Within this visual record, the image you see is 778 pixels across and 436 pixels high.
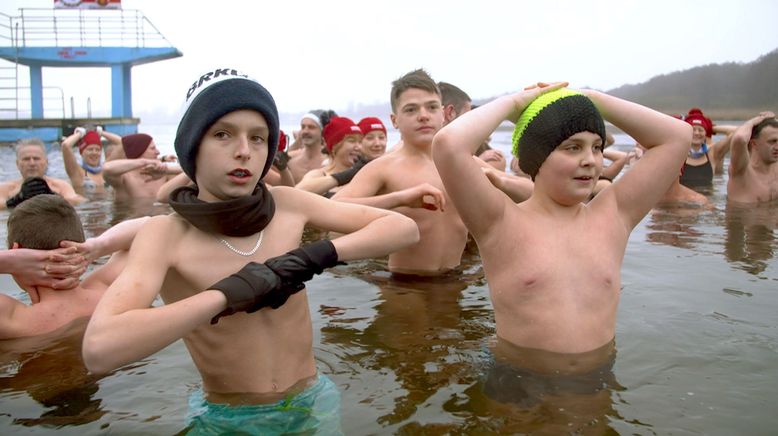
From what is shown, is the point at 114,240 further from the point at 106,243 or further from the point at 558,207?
the point at 558,207

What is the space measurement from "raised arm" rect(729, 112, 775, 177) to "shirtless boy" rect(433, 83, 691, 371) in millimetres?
5641

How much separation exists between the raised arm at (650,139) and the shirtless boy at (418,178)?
2.08 m

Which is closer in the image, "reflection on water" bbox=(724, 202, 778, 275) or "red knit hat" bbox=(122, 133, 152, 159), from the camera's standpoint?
"reflection on water" bbox=(724, 202, 778, 275)

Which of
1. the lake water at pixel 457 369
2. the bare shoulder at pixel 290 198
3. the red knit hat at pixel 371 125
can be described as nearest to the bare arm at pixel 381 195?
the lake water at pixel 457 369

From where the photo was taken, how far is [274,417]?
8.96ft

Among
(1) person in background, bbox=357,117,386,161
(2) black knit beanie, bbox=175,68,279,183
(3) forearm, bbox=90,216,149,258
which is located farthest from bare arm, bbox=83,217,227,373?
(1) person in background, bbox=357,117,386,161

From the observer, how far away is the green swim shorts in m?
2.72

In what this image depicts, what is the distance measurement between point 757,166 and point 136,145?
28.7ft

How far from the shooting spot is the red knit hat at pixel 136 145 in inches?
380

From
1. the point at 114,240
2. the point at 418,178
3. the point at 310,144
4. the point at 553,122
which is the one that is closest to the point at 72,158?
the point at 310,144

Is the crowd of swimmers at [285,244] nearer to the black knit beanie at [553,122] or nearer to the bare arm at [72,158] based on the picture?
the black knit beanie at [553,122]

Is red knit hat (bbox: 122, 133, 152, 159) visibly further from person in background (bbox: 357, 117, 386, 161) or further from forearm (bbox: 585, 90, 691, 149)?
forearm (bbox: 585, 90, 691, 149)

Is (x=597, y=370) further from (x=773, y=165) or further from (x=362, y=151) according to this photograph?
(x=773, y=165)

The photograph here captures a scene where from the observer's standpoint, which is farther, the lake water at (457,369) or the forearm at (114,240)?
the forearm at (114,240)
